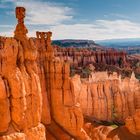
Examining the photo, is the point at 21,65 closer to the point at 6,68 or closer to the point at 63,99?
the point at 6,68

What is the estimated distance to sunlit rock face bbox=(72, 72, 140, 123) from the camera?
6134cm

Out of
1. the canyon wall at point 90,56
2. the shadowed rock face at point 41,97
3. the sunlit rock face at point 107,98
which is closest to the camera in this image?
the shadowed rock face at point 41,97

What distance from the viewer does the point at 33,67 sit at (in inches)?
1121

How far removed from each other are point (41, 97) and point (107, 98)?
37077 millimetres

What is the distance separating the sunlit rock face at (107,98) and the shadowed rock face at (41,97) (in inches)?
6.0

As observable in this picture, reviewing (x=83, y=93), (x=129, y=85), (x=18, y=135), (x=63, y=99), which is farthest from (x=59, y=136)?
(x=129, y=85)

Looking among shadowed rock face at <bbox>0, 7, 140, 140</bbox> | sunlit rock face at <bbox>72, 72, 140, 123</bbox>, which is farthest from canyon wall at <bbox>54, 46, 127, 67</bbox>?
shadowed rock face at <bbox>0, 7, 140, 140</bbox>

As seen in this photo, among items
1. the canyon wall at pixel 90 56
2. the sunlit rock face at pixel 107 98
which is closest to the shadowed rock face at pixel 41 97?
the sunlit rock face at pixel 107 98

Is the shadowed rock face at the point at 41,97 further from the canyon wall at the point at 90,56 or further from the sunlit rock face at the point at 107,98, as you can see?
the canyon wall at the point at 90,56

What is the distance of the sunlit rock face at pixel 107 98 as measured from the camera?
201 feet

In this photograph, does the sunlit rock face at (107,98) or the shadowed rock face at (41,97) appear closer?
the shadowed rock face at (41,97)

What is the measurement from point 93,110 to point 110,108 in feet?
11.7

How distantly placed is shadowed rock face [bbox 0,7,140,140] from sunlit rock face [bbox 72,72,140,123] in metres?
0.15

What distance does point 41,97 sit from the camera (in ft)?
93.8
